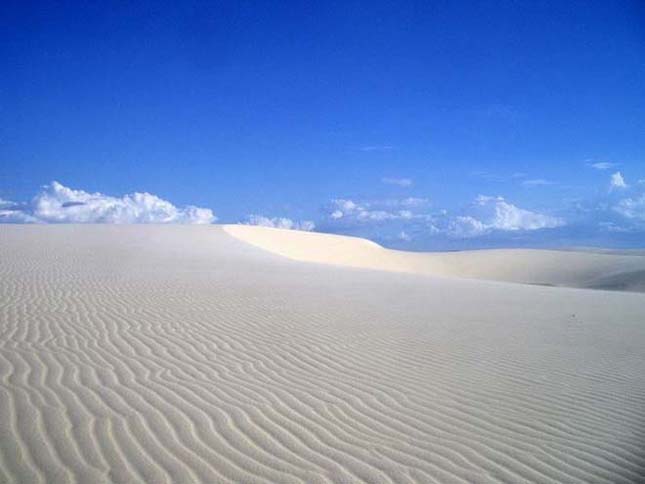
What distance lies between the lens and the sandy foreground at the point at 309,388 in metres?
3.69

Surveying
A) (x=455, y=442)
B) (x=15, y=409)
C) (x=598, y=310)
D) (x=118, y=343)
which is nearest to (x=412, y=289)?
(x=598, y=310)

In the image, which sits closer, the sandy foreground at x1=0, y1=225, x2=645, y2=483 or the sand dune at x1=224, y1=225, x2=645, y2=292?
the sandy foreground at x1=0, y1=225, x2=645, y2=483

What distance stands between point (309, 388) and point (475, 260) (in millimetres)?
40017

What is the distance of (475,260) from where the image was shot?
141 feet

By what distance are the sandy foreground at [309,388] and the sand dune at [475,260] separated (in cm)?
2115

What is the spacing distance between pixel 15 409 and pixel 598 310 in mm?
12453

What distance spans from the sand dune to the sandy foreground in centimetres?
2115

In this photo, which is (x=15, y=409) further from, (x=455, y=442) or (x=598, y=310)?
(x=598, y=310)

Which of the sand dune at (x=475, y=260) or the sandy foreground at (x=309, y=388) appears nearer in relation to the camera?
the sandy foreground at (x=309, y=388)

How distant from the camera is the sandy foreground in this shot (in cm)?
369

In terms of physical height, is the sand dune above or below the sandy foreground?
above

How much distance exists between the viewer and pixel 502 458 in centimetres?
389

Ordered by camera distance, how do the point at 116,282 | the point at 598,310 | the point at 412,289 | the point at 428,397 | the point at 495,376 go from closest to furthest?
the point at 428,397, the point at 495,376, the point at 598,310, the point at 116,282, the point at 412,289

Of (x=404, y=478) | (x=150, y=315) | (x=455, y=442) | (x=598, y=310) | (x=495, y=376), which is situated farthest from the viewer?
(x=598, y=310)
